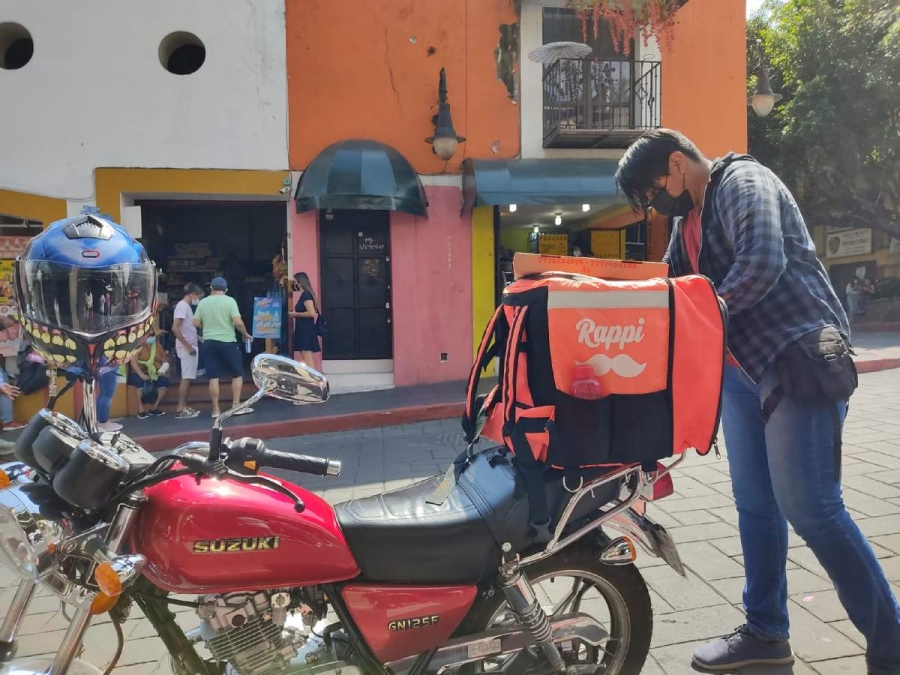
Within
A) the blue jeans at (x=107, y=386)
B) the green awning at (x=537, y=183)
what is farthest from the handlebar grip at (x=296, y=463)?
the green awning at (x=537, y=183)

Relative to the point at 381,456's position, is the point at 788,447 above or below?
above

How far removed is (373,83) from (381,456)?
5843mm

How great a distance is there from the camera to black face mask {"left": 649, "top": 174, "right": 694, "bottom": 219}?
7.18 ft

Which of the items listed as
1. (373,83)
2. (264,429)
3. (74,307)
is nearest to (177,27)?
(373,83)

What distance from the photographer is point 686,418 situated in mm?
1762

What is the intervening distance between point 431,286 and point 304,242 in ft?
6.31

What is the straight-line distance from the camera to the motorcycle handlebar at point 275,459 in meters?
1.53

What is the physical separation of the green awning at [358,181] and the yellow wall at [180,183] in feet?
1.74

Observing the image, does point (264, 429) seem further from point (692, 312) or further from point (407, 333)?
point (692, 312)

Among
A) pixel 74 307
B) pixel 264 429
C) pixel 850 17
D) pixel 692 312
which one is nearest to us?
pixel 74 307

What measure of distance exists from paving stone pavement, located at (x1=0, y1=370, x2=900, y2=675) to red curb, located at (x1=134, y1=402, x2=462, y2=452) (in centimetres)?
132

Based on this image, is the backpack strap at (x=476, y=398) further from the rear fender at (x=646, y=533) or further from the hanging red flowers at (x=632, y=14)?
the hanging red flowers at (x=632, y=14)

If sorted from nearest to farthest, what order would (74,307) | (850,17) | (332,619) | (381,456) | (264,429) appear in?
(74,307), (332,619), (381,456), (264,429), (850,17)

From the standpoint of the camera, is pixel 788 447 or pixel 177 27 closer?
pixel 788 447
